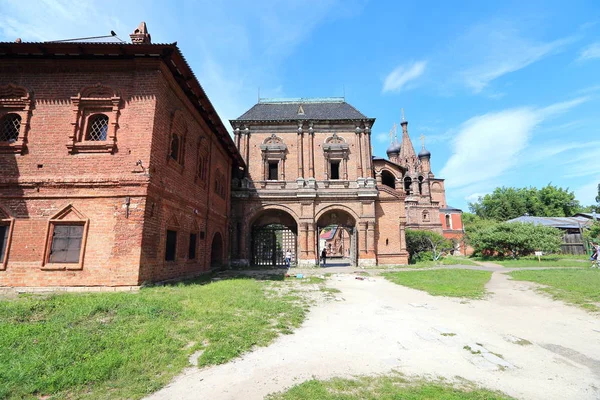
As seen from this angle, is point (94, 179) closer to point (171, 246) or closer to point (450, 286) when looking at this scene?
point (171, 246)

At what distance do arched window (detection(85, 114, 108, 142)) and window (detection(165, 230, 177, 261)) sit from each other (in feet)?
11.7

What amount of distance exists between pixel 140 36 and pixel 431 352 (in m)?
11.4

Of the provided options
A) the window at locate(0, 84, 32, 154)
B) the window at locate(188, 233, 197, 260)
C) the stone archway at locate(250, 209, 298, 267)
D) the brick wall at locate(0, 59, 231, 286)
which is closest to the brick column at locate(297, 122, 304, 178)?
the stone archway at locate(250, 209, 298, 267)

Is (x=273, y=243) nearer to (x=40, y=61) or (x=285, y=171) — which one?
(x=285, y=171)

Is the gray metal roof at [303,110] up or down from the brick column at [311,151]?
up

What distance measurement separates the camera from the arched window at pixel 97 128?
8508 millimetres

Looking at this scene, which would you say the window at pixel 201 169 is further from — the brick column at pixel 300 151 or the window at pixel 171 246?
the brick column at pixel 300 151

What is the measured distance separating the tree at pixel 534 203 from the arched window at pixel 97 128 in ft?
193

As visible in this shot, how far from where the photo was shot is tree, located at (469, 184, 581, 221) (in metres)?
51.4

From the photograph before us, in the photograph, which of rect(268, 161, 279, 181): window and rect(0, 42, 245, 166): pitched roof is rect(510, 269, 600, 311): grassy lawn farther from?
rect(268, 161, 279, 181): window

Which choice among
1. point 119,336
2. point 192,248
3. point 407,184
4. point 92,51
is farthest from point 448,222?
point 119,336

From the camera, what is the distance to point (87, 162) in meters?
8.18

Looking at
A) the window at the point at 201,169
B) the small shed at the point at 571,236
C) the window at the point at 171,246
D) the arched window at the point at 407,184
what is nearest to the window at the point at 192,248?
the window at the point at 171,246

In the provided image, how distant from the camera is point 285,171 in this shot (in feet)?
67.2
